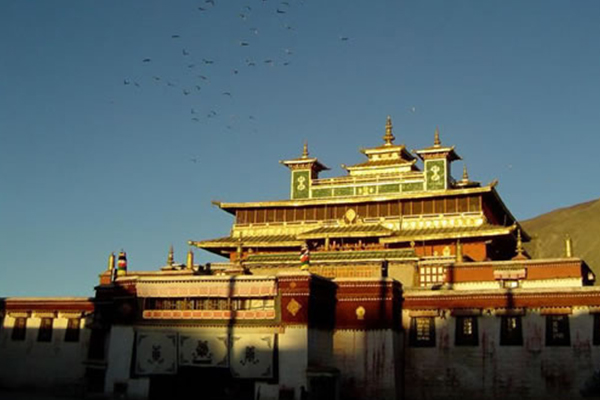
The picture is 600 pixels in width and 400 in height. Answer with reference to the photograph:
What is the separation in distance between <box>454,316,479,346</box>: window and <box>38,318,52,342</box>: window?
73.2ft

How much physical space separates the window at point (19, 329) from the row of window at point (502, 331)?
22.0m

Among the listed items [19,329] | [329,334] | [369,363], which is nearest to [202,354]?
[329,334]

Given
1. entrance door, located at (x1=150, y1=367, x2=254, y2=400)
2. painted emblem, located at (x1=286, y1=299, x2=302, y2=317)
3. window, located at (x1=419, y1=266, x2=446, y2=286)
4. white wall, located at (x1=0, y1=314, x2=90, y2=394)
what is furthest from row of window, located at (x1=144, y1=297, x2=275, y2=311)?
window, located at (x1=419, y1=266, x2=446, y2=286)

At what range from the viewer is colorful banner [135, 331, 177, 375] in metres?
36.0

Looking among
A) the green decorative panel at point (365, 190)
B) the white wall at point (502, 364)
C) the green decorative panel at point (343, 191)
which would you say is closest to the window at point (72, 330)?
the white wall at point (502, 364)

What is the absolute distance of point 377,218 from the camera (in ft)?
183

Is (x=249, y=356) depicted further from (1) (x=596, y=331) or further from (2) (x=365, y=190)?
(2) (x=365, y=190)

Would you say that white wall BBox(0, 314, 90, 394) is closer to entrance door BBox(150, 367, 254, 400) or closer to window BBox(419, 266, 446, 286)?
entrance door BBox(150, 367, 254, 400)

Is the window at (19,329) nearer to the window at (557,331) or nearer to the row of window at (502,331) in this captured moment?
the row of window at (502,331)

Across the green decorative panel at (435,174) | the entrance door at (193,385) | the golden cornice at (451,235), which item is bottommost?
the entrance door at (193,385)

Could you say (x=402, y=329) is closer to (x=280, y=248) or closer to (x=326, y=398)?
(x=326, y=398)

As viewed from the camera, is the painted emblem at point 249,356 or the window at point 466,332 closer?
the painted emblem at point 249,356

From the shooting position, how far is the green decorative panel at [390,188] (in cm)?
5671

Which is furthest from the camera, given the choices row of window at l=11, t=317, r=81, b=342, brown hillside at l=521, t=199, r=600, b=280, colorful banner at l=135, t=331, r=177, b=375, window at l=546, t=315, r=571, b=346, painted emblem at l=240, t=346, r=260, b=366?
brown hillside at l=521, t=199, r=600, b=280
